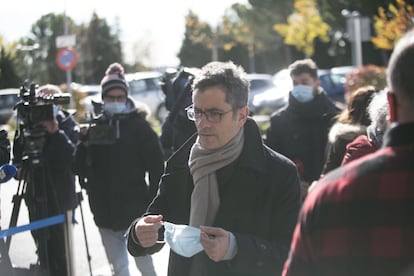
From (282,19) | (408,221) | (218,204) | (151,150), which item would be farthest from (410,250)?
(282,19)

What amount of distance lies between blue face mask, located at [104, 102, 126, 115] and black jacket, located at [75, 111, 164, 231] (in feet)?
0.40

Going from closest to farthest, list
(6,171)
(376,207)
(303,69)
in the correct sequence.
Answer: (376,207)
(6,171)
(303,69)

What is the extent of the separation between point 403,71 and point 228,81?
1127mm

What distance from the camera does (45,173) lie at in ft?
15.6

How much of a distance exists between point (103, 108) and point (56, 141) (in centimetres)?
54

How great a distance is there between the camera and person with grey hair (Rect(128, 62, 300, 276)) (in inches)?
101

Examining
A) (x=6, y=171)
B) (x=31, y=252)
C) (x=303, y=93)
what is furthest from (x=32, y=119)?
(x=303, y=93)

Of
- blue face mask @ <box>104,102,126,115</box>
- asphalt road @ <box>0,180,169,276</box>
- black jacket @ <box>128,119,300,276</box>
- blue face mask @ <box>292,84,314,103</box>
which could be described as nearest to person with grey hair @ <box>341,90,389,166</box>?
black jacket @ <box>128,119,300,276</box>

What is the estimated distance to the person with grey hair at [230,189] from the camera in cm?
257

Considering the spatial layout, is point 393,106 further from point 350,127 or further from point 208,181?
point 350,127

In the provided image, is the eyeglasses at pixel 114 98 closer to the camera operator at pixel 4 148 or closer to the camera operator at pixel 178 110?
the camera operator at pixel 178 110

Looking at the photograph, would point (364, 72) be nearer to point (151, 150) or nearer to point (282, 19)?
point (151, 150)

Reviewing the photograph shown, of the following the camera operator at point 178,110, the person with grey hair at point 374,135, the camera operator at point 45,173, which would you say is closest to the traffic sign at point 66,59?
the camera operator at point 178,110

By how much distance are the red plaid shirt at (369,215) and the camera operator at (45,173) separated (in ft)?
10.5
